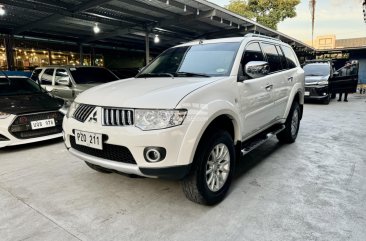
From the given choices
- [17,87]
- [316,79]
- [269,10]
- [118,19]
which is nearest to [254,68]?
[17,87]

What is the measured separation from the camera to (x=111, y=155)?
2.45m

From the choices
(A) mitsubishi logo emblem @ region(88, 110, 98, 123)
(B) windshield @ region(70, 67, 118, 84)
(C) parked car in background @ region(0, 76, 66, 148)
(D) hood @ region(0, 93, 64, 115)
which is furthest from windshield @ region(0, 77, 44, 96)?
(A) mitsubishi logo emblem @ region(88, 110, 98, 123)

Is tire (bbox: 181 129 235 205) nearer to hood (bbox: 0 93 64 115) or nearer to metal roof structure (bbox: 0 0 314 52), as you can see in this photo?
hood (bbox: 0 93 64 115)

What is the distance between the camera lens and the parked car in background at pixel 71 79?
6.84m

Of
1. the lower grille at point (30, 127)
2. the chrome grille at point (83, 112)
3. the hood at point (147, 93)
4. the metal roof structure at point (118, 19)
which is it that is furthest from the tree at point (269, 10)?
the chrome grille at point (83, 112)

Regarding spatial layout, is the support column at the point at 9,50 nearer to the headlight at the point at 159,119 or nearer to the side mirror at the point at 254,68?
the side mirror at the point at 254,68

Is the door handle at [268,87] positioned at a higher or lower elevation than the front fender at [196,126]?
higher

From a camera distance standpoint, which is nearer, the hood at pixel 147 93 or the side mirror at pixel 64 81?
the hood at pixel 147 93

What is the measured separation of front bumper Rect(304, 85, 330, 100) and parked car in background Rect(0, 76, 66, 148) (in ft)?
30.5

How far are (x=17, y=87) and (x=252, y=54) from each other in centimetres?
469

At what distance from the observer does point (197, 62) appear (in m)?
3.29

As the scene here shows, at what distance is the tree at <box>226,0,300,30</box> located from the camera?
22.3 metres

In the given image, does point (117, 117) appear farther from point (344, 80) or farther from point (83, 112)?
point (344, 80)

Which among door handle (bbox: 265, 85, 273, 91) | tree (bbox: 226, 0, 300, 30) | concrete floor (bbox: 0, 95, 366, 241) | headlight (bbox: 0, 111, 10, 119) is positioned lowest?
concrete floor (bbox: 0, 95, 366, 241)
